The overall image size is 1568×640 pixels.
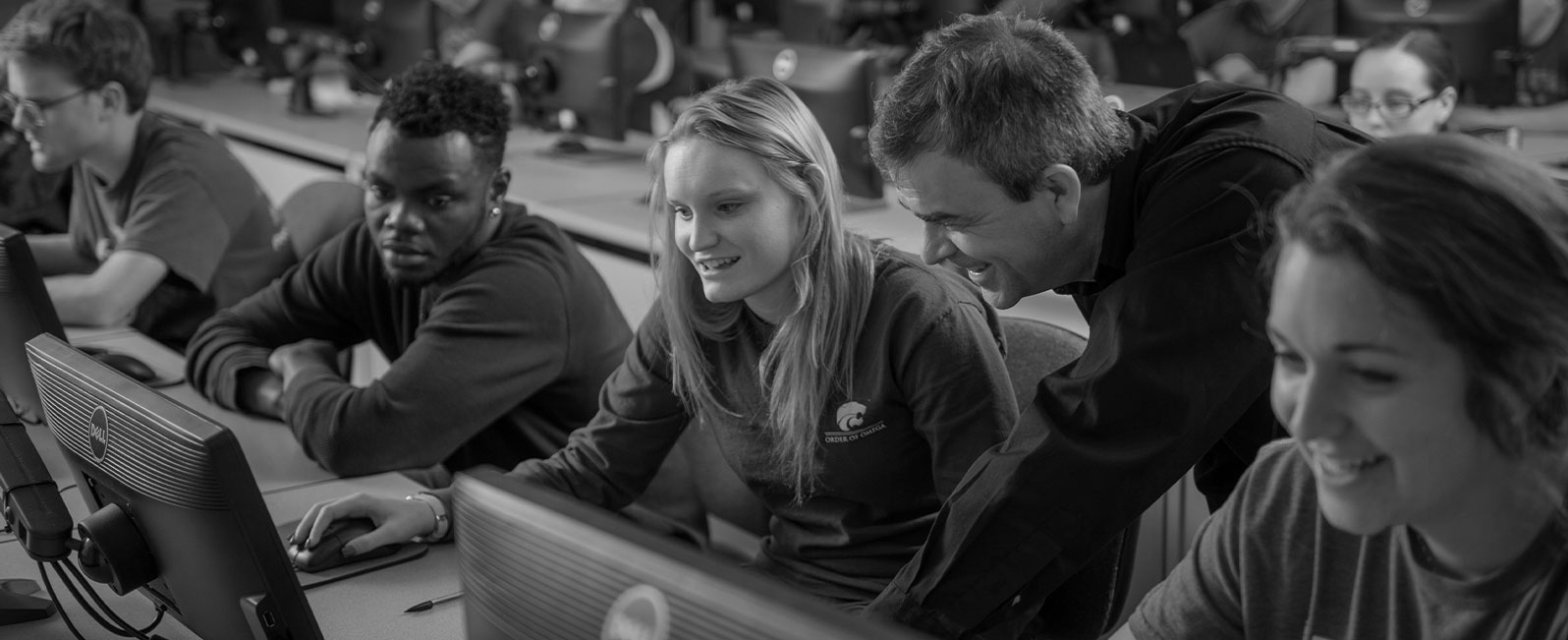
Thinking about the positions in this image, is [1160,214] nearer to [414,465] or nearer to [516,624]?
[516,624]

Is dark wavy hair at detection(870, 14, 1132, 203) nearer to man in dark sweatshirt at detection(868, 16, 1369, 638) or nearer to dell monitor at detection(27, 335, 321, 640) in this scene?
man in dark sweatshirt at detection(868, 16, 1369, 638)

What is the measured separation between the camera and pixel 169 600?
1.35m

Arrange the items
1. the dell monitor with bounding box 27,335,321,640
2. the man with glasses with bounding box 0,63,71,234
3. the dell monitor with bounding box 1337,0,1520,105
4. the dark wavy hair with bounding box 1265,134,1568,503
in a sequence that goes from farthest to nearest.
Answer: the dell monitor with bounding box 1337,0,1520,105, the man with glasses with bounding box 0,63,71,234, the dell monitor with bounding box 27,335,321,640, the dark wavy hair with bounding box 1265,134,1568,503

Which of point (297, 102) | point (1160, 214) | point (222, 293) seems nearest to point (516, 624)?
point (1160, 214)

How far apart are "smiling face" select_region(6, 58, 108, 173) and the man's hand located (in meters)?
0.72

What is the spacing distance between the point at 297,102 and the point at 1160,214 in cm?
423

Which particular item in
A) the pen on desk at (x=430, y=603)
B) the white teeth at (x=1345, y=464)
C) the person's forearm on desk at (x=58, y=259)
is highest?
the white teeth at (x=1345, y=464)

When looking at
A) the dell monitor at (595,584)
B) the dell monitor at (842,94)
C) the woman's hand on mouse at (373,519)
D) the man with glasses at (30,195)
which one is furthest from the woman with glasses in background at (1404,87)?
the man with glasses at (30,195)

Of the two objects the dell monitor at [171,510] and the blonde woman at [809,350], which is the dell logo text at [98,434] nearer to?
the dell monitor at [171,510]

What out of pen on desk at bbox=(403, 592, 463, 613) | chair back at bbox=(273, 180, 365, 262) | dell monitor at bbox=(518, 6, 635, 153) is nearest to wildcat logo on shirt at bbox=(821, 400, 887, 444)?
pen on desk at bbox=(403, 592, 463, 613)

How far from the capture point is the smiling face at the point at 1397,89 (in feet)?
10.8

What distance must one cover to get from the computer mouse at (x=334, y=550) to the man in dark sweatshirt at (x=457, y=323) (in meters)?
0.30

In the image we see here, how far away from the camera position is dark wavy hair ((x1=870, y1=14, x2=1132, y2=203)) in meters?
1.30

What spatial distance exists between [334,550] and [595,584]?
921mm
